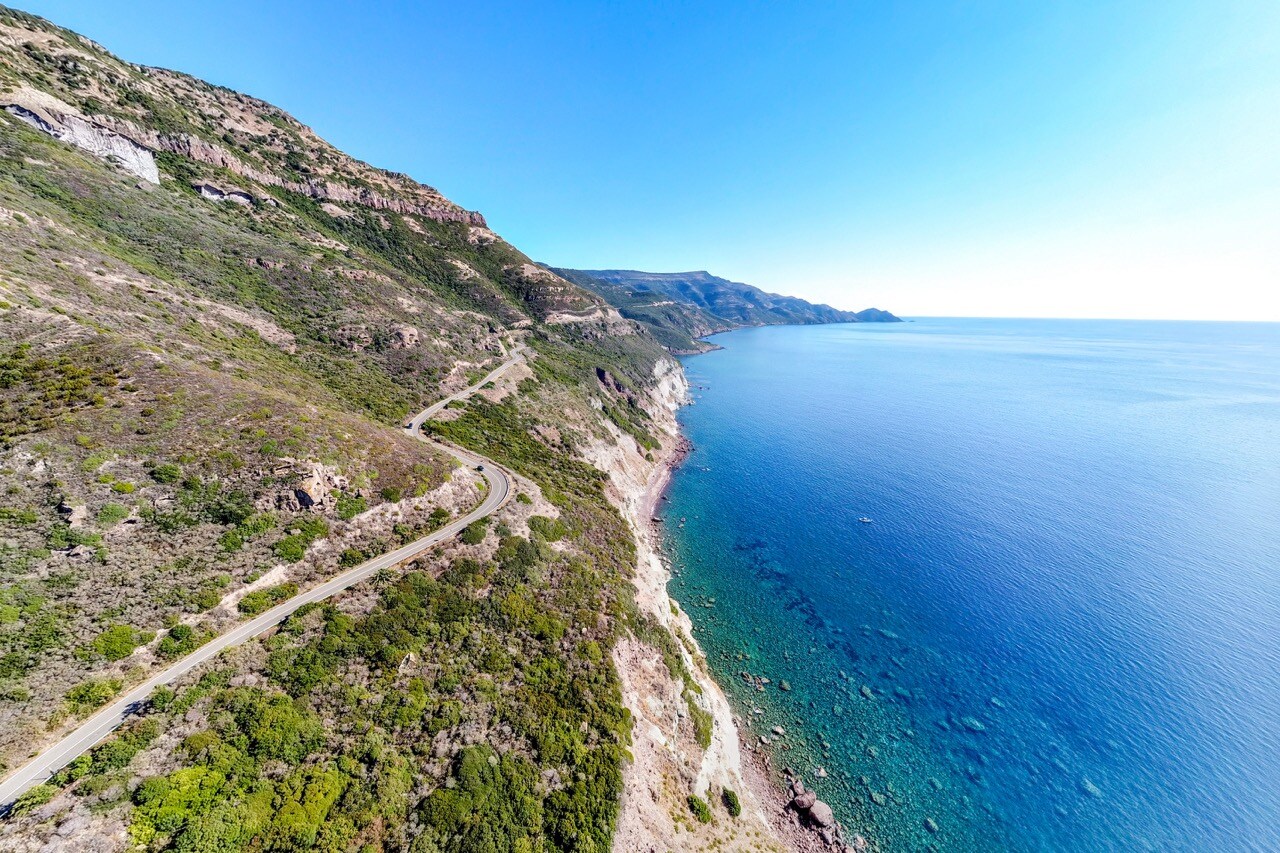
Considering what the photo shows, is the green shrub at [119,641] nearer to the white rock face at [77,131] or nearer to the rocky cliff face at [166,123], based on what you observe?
the white rock face at [77,131]

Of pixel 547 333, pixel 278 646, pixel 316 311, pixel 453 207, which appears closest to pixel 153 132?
pixel 316 311

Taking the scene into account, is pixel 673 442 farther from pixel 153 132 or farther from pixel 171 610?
pixel 153 132

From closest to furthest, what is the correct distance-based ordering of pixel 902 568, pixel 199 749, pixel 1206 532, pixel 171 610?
pixel 199 749 → pixel 171 610 → pixel 902 568 → pixel 1206 532

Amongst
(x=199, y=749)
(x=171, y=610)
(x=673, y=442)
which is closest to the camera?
(x=199, y=749)

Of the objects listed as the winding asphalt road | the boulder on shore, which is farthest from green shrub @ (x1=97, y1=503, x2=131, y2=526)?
the boulder on shore

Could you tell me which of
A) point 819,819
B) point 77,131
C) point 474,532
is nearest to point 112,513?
point 474,532

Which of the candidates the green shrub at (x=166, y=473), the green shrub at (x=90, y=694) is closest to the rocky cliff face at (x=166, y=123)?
the green shrub at (x=166, y=473)
